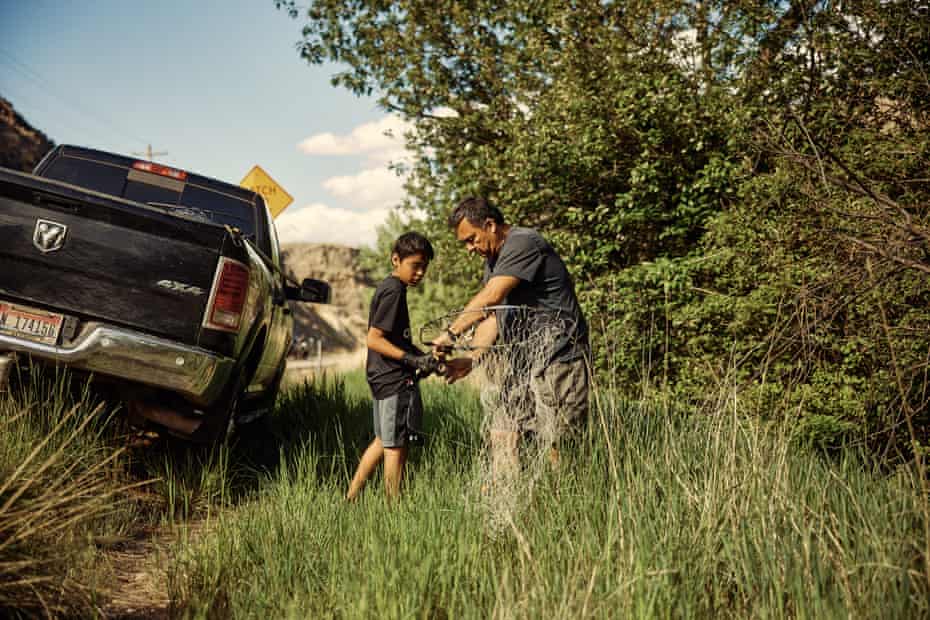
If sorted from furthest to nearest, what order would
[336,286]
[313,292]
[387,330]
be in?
1. [336,286]
2. [313,292]
3. [387,330]

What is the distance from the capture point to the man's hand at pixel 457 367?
13.6 feet

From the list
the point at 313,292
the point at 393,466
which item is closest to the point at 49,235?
the point at 393,466

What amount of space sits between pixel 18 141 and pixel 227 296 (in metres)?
33.4

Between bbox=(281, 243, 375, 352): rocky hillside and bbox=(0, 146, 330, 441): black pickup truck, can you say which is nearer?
bbox=(0, 146, 330, 441): black pickup truck

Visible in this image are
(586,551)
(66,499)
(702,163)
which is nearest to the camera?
(66,499)

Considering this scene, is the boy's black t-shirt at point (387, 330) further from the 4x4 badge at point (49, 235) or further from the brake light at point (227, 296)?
the 4x4 badge at point (49, 235)

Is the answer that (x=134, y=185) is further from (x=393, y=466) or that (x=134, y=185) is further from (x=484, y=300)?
(x=484, y=300)

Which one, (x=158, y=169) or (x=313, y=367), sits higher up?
(x=158, y=169)

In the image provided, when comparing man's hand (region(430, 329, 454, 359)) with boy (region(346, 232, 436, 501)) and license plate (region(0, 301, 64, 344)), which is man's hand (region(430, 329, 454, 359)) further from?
license plate (region(0, 301, 64, 344))

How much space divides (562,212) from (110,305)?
20.7ft

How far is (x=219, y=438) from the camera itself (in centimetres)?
447

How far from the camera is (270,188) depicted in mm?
8930

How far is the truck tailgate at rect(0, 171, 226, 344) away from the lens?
3.95 m

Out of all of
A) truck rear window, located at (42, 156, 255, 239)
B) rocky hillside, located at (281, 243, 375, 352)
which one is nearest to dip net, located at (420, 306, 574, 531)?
truck rear window, located at (42, 156, 255, 239)
